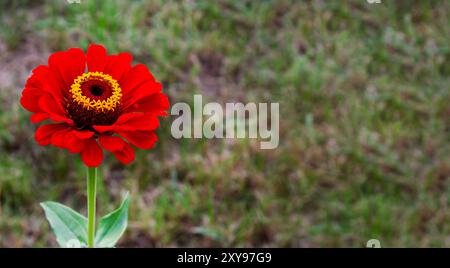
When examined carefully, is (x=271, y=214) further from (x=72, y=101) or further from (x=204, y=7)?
(x=72, y=101)

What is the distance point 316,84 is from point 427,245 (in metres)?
0.71

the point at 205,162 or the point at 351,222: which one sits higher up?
the point at 205,162

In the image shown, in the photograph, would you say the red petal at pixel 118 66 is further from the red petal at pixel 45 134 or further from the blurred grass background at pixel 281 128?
the blurred grass background at pixel 281 128

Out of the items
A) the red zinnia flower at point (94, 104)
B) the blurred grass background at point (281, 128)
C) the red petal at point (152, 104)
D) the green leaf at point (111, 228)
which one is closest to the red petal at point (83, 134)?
the red zinnia flower at point (94, 104)

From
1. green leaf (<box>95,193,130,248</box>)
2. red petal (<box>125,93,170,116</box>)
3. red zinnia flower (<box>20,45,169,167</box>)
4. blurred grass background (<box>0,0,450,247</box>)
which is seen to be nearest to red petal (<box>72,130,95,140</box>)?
red zinnia flower (<box>20,45,169,167</box>)

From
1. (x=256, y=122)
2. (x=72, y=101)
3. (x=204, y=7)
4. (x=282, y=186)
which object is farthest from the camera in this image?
(x=204, y=7)

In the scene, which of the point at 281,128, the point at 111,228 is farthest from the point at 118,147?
the point at 281,128

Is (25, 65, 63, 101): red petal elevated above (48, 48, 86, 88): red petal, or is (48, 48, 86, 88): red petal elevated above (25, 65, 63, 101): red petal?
(48, 48, 86, 88): red petal

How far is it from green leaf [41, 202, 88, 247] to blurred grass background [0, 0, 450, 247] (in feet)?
2.29

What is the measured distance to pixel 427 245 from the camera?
1.96m

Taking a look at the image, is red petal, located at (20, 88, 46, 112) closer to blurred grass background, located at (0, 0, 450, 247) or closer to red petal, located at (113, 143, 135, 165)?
red petal, located at (113, 143, 135, 165)

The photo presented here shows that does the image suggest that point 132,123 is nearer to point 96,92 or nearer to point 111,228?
point 96,92

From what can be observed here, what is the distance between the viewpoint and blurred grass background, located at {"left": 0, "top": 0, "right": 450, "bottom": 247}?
196 centimetres
